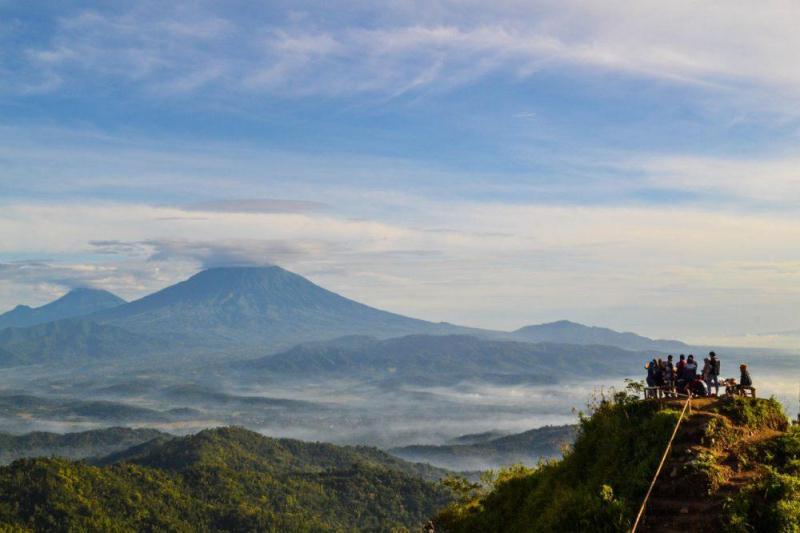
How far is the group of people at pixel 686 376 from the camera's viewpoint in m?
26.6

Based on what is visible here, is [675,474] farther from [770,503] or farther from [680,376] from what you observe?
[680,376]

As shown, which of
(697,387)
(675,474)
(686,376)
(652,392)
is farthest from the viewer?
(686,376)

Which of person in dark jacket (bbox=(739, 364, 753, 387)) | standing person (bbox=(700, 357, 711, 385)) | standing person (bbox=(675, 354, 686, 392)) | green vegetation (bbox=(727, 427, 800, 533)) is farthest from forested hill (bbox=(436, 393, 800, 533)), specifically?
standing person (bbox=(675, 354, 686, 392))

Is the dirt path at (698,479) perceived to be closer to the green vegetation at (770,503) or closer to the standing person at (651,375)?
the green vegetation at (770,503)

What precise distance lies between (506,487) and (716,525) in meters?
12.2

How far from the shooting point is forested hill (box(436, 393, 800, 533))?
18.5 meters

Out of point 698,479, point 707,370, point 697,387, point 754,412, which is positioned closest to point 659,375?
point 697,387

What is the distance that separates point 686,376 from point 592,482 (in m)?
8.12

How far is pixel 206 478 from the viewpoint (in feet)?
616

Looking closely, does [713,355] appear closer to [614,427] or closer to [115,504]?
[614,427]

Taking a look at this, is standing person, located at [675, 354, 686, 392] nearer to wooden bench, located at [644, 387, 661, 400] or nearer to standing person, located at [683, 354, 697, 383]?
standing person, located at [683, 354, 697, 383]

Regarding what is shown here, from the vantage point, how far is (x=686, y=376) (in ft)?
90.0

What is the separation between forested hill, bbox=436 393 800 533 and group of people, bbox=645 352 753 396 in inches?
83.2

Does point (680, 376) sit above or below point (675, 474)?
above
